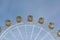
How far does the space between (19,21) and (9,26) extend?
3.06 ft

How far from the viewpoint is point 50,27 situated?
22531 millimetres

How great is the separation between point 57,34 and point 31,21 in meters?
2.42

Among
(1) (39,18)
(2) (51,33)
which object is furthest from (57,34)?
(1) (39,18)

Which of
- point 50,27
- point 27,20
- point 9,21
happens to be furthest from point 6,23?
point 50,27

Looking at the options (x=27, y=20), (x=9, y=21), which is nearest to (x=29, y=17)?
(x=27, y=20)

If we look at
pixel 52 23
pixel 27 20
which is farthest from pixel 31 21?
pixel 52 23

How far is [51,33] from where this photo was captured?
21938mm

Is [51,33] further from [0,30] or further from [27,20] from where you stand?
[0,30]

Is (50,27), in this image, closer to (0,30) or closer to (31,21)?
(31,21)

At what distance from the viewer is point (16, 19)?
22.8 metres

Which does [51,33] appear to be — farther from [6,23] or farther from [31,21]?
[6,23]

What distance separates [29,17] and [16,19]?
1101mm

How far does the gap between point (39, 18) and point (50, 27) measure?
1.16 metres

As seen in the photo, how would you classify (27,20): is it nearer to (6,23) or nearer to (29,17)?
(29,17)
